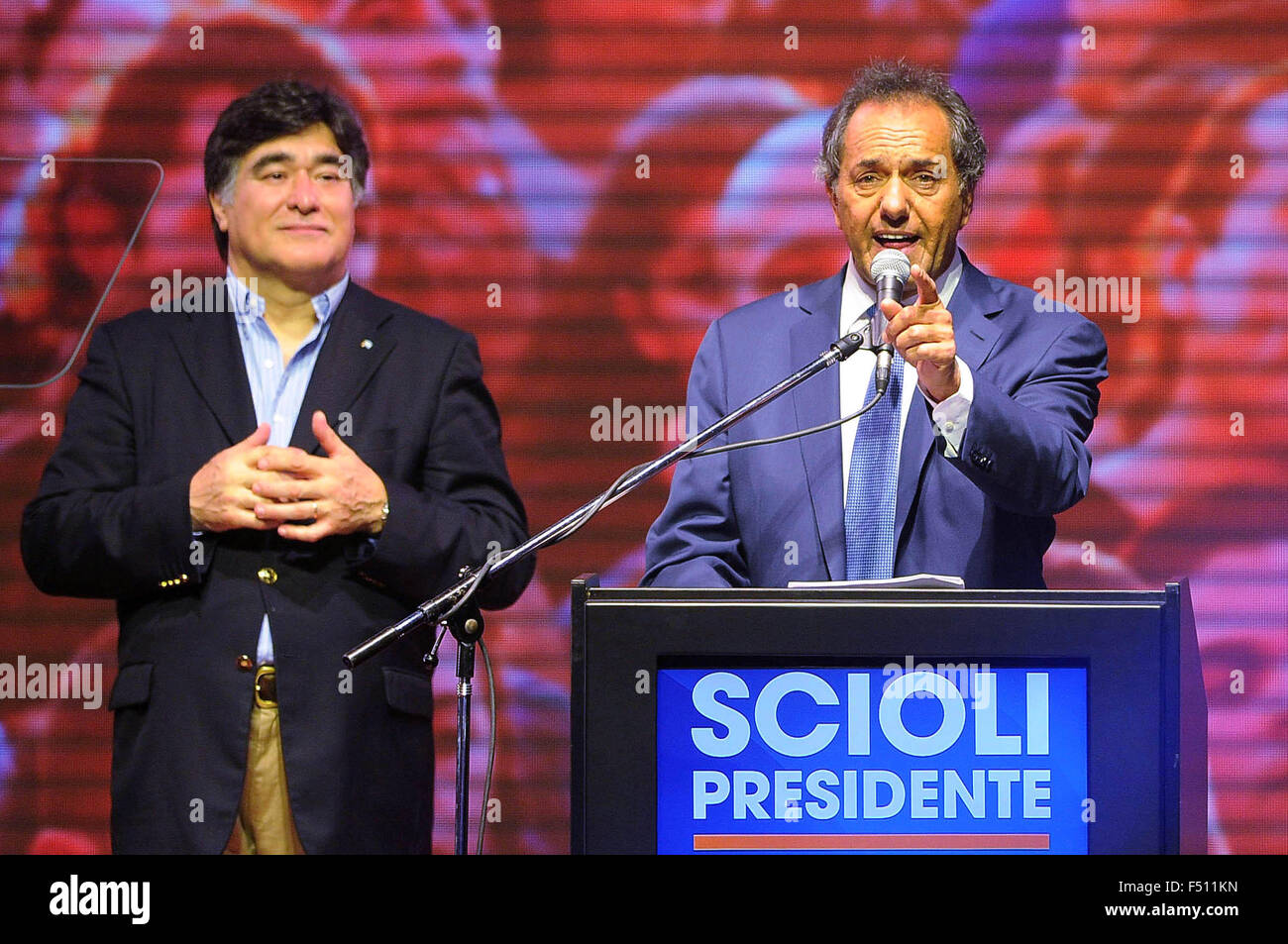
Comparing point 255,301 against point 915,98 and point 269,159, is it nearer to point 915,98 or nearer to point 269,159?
point 269,159

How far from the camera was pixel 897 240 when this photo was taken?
2969mm

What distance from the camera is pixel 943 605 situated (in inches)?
83.4

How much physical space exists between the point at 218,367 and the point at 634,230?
153 centimetres

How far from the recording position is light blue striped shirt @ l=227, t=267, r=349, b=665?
3.33m

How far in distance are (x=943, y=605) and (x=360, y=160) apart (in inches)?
81.4

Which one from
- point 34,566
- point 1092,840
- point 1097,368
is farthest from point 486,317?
point 1092,840

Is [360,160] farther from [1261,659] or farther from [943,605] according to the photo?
[1261,659]

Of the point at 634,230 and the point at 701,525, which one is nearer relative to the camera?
the point at 701,525

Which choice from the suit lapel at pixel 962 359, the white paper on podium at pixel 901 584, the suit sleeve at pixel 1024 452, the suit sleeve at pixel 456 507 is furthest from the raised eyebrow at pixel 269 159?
the white paper on podium at pixel 901 584

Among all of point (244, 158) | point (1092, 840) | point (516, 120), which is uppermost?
point (516, 120)

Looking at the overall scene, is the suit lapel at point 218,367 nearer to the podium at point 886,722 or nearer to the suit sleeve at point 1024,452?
the podium at point 886,722

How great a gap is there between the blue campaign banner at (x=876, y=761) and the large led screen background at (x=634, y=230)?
2244mm

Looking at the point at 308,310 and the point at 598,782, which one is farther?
the point at 308,310

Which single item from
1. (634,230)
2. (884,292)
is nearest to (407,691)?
(884,292)
